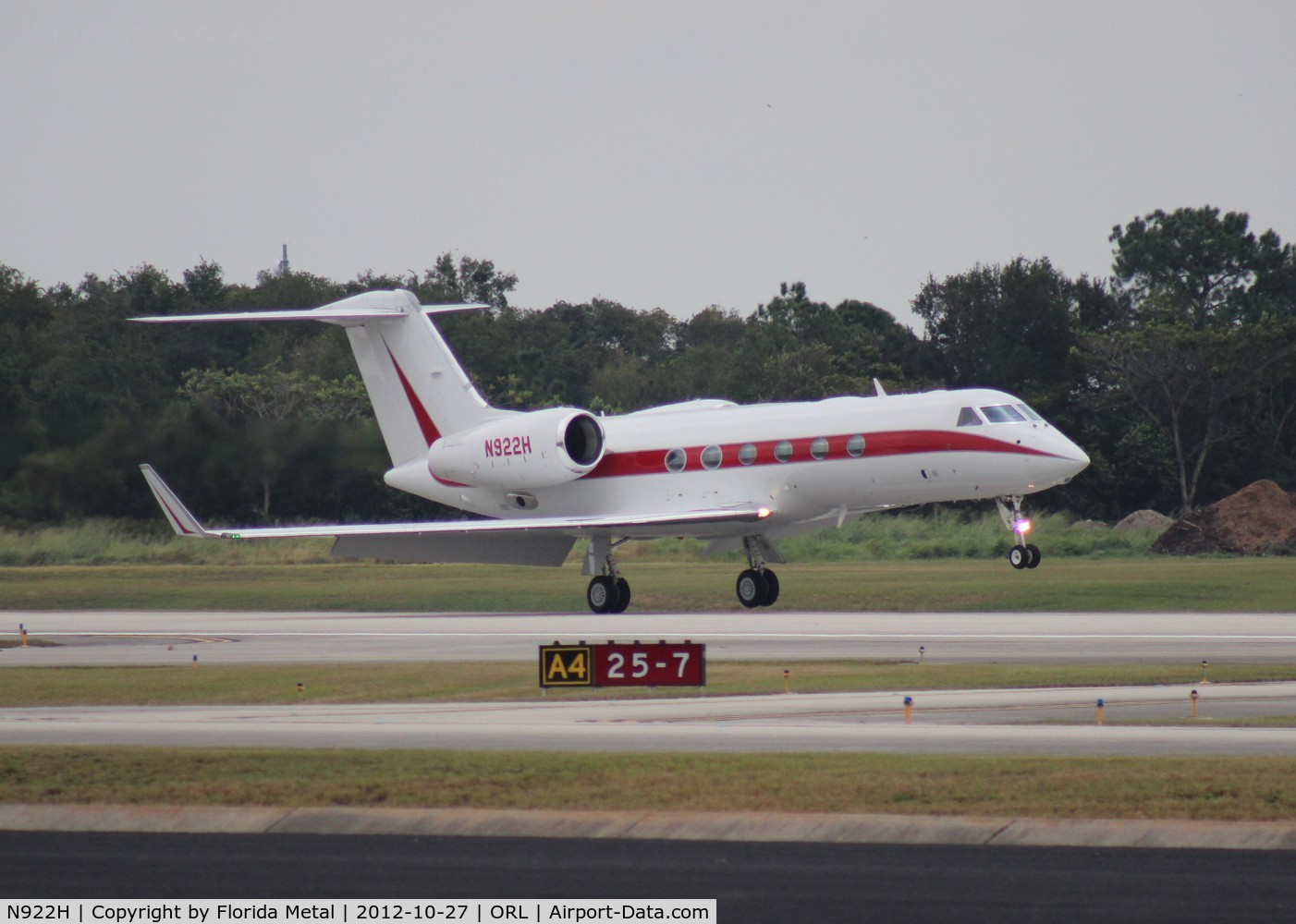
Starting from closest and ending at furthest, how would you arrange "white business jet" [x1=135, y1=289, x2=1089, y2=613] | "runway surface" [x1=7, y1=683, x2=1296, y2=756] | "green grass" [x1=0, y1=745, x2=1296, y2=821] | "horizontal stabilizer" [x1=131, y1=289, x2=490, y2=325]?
"green grass" [x1=0, y1=745, x2=1296, y2=821] < "runway surface" [x1=7, y1=683, x2=1296, y2=756] < "white business jet" [x1=135, y1=289, x2=1089, y2=613] < "horizontal stabilizer" [x1=131, y1=289, x2=490, y2=325]

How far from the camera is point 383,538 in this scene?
1297 inches

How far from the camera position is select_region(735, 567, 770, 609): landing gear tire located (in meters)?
32.8

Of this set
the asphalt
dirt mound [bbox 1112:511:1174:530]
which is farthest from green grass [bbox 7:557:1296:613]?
the asphalt

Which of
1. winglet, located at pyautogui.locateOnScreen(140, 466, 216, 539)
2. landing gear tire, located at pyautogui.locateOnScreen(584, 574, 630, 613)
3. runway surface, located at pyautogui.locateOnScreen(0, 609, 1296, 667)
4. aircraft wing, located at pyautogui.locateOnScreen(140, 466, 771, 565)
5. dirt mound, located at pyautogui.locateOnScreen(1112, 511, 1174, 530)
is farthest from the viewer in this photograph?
dirt mound, located at pyautogui.locateOnScreen(1112, 511, 1174, 530)

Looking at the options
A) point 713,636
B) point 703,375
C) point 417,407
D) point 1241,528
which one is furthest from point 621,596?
point 703,375

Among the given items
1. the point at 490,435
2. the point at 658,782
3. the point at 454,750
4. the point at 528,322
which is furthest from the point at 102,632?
the point at 528,322

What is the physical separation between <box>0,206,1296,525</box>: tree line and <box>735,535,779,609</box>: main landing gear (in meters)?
12.3

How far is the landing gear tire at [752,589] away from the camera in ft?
108

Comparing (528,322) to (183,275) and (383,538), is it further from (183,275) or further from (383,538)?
(383,538)

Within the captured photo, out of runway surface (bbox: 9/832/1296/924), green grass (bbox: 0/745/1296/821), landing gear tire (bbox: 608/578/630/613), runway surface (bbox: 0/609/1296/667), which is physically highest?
landing gear tire (bbox: 608/578/630/613)

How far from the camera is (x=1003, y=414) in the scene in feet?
97.0

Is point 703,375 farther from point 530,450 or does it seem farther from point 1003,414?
point 1003,414

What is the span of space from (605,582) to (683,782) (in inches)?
799

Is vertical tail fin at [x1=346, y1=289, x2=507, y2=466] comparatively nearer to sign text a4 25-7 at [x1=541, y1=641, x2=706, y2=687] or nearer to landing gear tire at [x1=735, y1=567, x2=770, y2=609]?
landing gear tire at [x1=735, y1=567, x2=770, y2=609]
